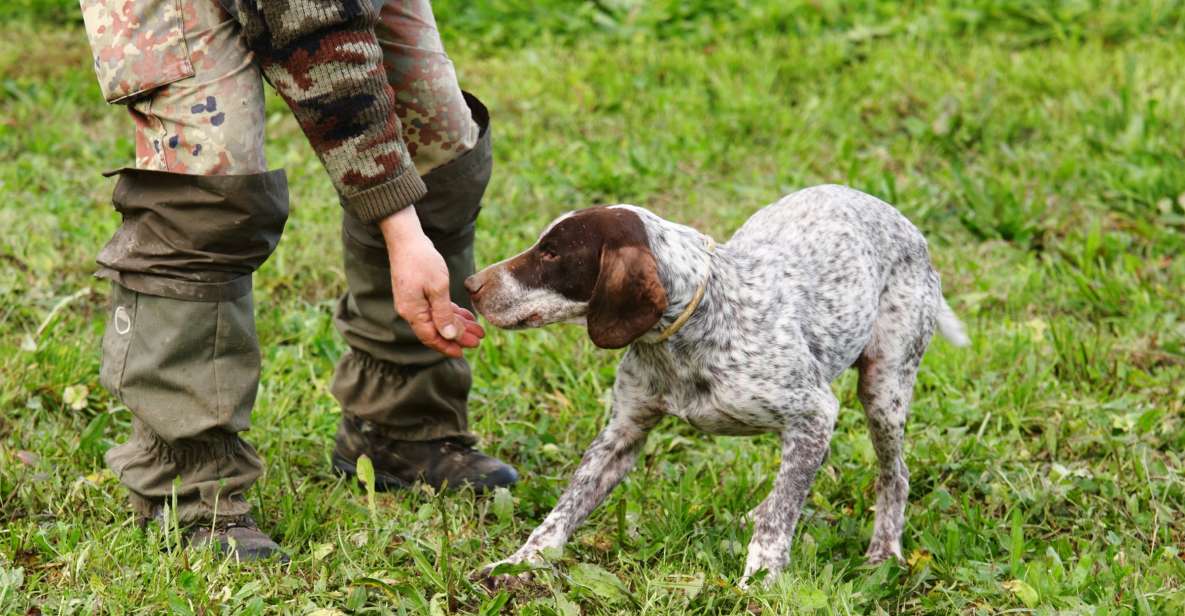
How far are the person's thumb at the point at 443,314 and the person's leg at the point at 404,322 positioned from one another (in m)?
0.55

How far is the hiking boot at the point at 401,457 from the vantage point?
4.07m

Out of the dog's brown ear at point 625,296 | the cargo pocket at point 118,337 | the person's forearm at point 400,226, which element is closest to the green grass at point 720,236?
the cargo pocket at point 118,337

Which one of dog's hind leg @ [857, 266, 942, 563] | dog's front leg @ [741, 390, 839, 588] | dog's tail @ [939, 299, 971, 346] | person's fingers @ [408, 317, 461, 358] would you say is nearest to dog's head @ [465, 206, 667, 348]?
person's fingers @ [408, 317, 461, 358]

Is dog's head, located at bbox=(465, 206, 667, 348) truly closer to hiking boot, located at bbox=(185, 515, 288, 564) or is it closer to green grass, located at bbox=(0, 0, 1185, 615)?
green grass, located at bbox=(0, 0, 1185, 615)

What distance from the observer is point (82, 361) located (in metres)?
4.46

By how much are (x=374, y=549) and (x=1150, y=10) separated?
20.8 feet

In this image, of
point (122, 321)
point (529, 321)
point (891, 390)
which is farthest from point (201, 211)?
point (891, 390)

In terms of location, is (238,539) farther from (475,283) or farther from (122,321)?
(475,283)

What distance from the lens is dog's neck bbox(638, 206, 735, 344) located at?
3182mm

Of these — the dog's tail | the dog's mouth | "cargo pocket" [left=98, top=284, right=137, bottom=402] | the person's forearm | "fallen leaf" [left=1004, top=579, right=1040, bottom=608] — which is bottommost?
"fallen leaf" [left=1004, top=579, right=1040, bottom=608]

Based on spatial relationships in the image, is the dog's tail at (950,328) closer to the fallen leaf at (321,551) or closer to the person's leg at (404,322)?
the person's leg at (404,322)

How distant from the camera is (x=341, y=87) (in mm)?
3020

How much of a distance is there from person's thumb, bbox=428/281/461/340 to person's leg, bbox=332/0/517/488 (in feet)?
1.80

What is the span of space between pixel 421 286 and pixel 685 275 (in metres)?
0.61
